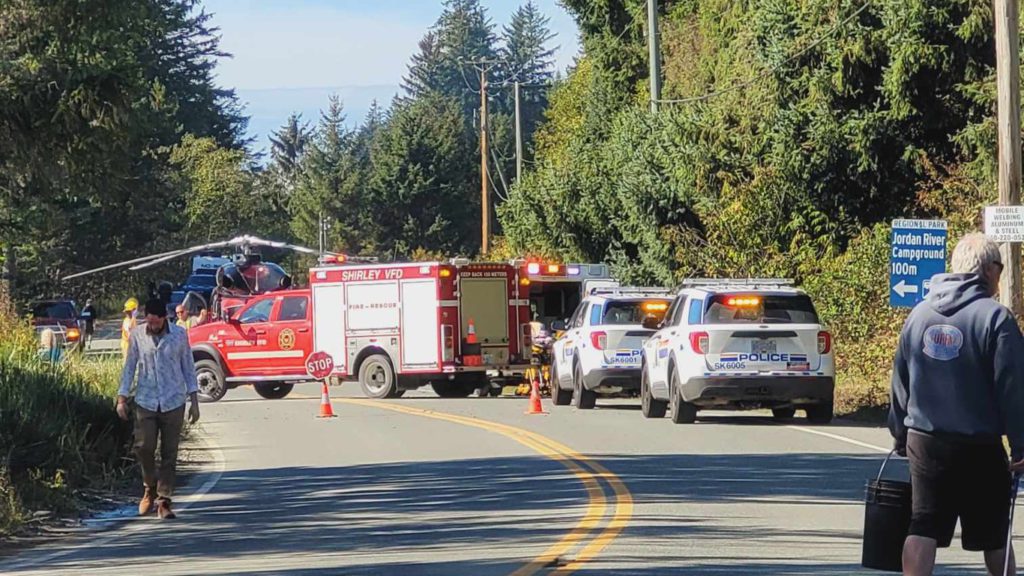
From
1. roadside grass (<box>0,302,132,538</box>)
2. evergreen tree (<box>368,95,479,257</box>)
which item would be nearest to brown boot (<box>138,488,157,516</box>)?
roadside grass (<box>0,302,132,538</box>)

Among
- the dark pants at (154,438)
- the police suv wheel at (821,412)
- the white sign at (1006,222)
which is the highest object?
the white sign at (1006,222)

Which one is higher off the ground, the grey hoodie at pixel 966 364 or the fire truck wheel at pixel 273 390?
the grey hoodie at pixel 966 364

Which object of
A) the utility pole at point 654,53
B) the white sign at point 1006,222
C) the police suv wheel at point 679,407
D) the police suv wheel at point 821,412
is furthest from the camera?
the utility pole at point 654,53

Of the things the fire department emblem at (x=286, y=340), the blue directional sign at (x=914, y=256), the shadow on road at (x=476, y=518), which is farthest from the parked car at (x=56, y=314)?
the shadow on road at (x=476, y=518)

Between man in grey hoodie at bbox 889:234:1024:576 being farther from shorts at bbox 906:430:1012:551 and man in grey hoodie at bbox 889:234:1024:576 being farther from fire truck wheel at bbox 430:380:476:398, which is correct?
fire truck wheel at bbox 430:380:476:398

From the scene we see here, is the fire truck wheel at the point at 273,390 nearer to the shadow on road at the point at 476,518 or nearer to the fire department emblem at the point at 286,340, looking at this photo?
the fire department emblem at the point at 286,340

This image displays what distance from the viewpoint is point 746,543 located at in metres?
12.0

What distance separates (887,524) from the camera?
26.7ft

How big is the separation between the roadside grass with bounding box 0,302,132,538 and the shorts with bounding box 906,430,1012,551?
27.9ft

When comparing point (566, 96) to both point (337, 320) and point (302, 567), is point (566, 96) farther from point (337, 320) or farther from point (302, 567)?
point (302, 567)

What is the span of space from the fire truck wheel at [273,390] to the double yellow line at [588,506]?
12114mm

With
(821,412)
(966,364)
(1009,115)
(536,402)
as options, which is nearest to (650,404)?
(821,412)

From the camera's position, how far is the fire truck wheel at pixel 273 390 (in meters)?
36.2

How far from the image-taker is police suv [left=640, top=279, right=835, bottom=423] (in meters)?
22.5
